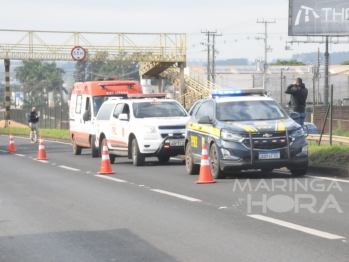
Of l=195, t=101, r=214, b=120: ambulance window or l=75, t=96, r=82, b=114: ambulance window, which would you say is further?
l=75, t=96, r=82, b=114: ambulance window

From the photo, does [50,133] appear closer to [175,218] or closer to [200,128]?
[200,128]

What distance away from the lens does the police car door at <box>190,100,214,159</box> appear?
17156 millimetres

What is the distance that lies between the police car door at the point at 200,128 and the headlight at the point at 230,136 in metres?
0.84

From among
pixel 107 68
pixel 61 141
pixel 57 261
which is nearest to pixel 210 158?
pixel 57 261

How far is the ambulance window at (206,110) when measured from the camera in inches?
683

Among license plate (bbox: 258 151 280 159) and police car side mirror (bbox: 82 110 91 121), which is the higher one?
police car side mirror (bbox: 82 110 91 121)

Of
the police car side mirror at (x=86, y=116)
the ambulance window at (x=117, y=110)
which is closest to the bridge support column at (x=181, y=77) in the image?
the police car side mirror at (x=86, y=116)

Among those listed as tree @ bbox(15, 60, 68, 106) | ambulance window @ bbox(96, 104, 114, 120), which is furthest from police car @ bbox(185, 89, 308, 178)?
tree @ bbox(15, 60, 68, 106)

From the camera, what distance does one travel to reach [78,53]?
5494 cm

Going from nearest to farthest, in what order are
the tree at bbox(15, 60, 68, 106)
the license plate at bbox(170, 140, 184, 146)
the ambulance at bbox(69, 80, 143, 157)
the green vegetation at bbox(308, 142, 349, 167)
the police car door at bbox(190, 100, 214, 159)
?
the green vegetation at bbox(308, 142, 349, 167)
the police car door at bbox(190, 100, 214, 159)
the license plate at bbox(170, 140, 184, 146)
the ambulance at bbox(69, 80, 143, 157)
the tree at bbox(15, 60, 68, 106)

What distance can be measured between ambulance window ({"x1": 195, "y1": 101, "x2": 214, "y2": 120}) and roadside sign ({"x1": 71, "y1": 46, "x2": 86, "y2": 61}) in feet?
122

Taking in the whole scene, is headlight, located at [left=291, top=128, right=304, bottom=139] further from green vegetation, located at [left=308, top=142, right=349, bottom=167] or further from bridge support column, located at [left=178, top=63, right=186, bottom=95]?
bridge support column, located at [left=178, top=63, right=186, bottom=95]

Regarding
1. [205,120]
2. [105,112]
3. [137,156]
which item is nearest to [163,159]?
[137,156]

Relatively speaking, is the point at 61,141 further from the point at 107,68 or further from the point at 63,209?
the point at 107,68
